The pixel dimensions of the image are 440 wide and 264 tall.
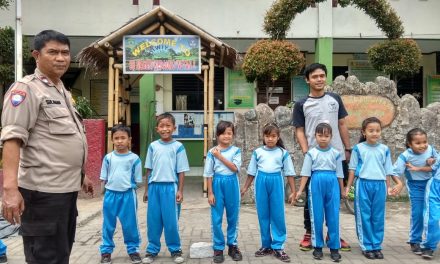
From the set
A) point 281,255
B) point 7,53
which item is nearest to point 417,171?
point 281,255

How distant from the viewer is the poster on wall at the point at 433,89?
12742 millimetres

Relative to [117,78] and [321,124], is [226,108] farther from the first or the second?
[321,124]

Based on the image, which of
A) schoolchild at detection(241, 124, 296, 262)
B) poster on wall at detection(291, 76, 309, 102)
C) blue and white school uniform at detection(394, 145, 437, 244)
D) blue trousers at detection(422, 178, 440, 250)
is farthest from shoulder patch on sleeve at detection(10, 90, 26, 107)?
poster on wall at detection(291, 76, 309, 102)

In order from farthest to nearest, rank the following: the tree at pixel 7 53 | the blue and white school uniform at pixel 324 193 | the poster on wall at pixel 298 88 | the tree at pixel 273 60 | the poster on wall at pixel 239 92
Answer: the poster on wall at pixel 298 88 < the poster on wall at pixel 239 92 < the tree at pixel 7 53 < the tree at pixel 273 60 < the blue and white school uniform at pixel 324 193

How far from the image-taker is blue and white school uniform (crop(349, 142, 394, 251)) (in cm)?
466

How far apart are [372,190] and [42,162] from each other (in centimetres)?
334

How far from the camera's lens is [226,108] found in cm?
1215

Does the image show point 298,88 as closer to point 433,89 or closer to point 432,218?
point 433,89

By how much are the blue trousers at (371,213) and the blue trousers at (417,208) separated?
44 centimetres

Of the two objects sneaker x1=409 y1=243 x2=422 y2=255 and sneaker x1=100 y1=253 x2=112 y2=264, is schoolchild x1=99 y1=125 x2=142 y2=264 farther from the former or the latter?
sneaker x1=409 y1=243 x2=422 y2=255

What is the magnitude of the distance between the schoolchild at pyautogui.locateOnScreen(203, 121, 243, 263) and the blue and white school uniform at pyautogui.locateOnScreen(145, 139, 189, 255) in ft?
1.23

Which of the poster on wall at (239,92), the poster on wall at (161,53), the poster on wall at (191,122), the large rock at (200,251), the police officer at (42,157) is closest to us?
the police officer at (42,157)

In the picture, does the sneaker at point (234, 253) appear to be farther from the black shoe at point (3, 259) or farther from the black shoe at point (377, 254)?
the black shoe at point (3, 259)

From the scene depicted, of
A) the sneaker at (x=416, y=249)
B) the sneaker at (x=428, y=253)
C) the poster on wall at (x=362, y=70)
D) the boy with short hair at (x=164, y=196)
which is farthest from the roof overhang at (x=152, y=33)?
the poster on wall at (x=362, y=70)
